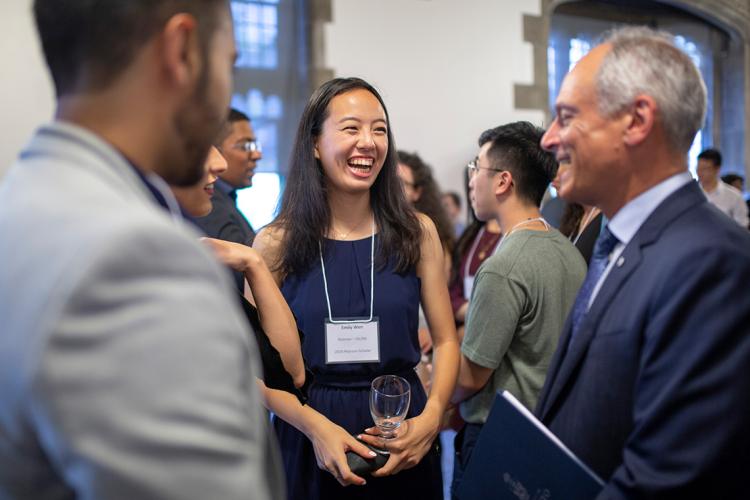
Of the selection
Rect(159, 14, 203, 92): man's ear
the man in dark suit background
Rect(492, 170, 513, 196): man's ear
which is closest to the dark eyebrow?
the man in dark suit background

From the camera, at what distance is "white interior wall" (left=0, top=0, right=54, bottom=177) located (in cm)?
464

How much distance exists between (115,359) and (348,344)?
4.30 ft

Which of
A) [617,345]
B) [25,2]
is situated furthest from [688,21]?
[617,345]

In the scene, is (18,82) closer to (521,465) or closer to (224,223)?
(224,223)

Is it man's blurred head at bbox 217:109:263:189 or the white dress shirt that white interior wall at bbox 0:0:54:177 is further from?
the white dress shirt

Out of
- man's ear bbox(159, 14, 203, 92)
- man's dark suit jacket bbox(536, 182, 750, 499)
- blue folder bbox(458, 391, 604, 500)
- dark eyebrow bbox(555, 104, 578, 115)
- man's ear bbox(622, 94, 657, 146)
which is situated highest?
man's ear bbox(159, 14, 203, 92)

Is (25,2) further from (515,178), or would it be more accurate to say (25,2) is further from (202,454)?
(202,454)

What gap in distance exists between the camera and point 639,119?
3.64 ft

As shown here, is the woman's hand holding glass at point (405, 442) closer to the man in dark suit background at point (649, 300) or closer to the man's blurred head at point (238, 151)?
the man in dark suit background at point (649, 300)

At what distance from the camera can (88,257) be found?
493 millimetres

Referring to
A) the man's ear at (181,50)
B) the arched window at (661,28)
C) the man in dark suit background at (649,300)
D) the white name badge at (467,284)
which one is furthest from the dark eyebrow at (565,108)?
the arched window at (661,28)

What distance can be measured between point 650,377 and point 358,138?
1.13 meters

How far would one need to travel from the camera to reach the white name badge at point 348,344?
1.78m

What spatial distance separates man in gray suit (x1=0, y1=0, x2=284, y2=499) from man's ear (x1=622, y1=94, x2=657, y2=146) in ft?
2.64
